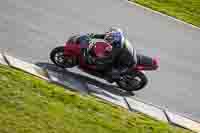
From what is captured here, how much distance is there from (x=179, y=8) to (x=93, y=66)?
9347 millimetres

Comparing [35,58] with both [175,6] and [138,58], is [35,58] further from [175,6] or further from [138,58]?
[175,6]

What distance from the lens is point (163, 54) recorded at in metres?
18.6

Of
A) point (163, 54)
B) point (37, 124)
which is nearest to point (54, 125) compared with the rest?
point (37, 124)

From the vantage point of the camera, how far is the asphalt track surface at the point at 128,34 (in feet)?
51.5

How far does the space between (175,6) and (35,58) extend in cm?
976

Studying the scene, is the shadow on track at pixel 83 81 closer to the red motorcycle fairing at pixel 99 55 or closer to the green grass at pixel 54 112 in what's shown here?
the red motorcycle fairing at pixel 99 55

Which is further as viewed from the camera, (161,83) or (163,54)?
(163,54)

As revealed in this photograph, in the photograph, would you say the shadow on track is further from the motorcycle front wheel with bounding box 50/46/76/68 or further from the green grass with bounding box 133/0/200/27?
the green grass with bounding box 133/0/200/27

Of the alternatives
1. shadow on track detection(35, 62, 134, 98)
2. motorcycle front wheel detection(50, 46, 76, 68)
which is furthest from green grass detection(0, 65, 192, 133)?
motorcycle front wheel detection(50, 46, 76, 68)

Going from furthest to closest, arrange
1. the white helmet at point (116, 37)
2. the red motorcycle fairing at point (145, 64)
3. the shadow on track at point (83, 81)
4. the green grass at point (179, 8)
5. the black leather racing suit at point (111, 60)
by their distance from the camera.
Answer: the green grass at point (179, 8)
the red motorcycle fairing at point (145, 64)
the black leather racing suit at point (111, 60)
the white helmet at point (116, 37)
the shadow on track at point (83, 81)

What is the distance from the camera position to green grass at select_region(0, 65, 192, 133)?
11547mm

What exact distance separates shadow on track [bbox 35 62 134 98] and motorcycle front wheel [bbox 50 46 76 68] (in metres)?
0.13

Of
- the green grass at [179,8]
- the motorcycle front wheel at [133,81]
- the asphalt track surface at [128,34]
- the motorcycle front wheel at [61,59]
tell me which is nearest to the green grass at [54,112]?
the motorcycle front wheel at [61,59]

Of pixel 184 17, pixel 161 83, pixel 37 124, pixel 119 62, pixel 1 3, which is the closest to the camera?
pixel 37 124
